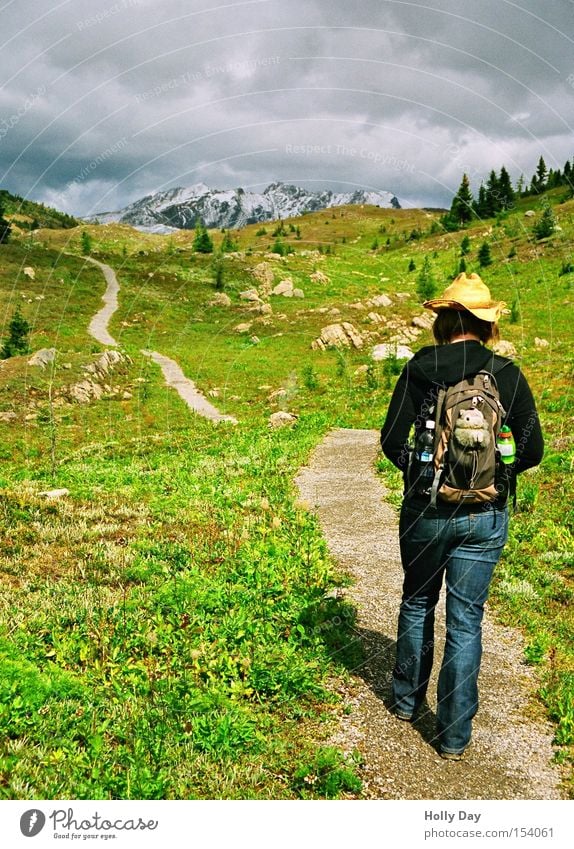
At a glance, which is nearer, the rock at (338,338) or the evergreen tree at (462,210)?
the rock at (338,338)

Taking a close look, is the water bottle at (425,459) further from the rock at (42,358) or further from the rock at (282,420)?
the rock at (42,358)

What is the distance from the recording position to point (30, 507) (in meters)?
10.8

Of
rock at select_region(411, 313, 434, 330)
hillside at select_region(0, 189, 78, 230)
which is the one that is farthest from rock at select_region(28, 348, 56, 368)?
hillside at select_region(0, 189, 78, 230)

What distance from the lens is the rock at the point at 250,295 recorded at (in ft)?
212

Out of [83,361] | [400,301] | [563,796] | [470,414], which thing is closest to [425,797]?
[563,796]

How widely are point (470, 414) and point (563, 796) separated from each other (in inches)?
128

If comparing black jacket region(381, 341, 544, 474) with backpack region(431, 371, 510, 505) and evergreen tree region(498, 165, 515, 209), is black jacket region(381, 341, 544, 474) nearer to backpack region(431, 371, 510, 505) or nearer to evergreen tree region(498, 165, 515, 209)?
backpack region(431, 371, 510, 505)

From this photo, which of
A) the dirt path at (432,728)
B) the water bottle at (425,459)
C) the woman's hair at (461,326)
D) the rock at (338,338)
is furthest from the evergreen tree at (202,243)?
the water bottle at (425,459)

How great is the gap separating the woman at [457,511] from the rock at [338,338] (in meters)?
38.9

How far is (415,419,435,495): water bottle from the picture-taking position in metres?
4.68

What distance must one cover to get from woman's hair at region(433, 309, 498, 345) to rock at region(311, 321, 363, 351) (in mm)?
38757

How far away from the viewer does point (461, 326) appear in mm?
4781

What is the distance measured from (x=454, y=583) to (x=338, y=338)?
4045 centimetres

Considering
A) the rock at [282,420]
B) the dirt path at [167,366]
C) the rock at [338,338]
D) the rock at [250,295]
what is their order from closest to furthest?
the rock at [282,420], the dirt path at [167,366], the rock at [338,338], the rock at [250,295]
